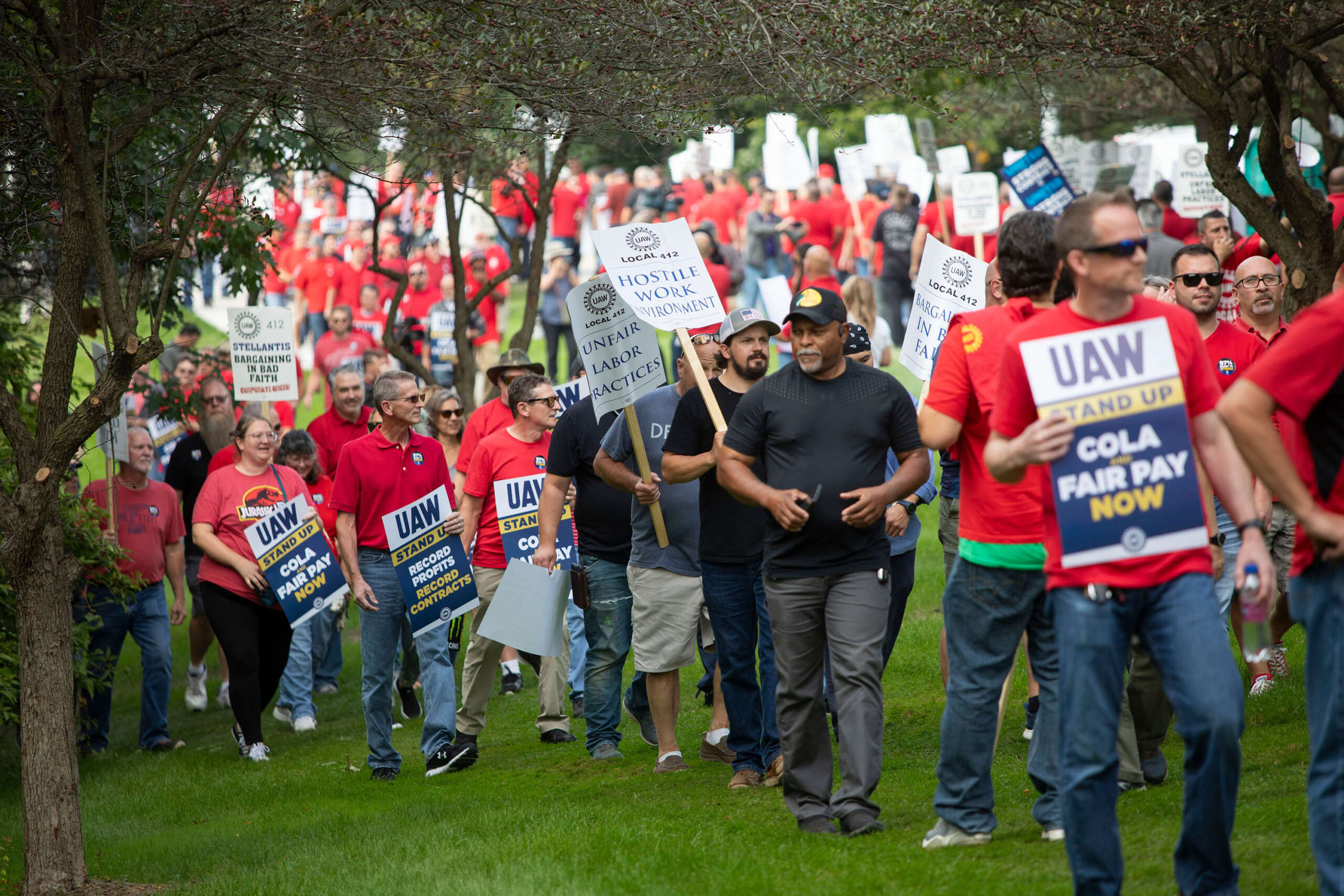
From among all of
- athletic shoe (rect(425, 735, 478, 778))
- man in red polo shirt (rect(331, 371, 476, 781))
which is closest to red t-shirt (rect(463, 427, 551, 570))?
man in red polo shirt (rect(331, 371, 476, 781))

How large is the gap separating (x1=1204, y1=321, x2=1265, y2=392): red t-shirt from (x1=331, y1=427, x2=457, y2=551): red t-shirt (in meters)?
4.65

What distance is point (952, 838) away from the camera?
5816 millimetres

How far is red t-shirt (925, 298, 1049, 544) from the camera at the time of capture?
551cm

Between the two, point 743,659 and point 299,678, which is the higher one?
point 743,659

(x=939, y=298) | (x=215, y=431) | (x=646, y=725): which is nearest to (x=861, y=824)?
(x=646, y=725)

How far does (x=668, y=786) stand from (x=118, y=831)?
11.3 feet

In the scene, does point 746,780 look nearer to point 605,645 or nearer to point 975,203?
point 605,645

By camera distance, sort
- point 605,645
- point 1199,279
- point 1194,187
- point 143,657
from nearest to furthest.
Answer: point 1199,279
point 605,645
point 143,657
point 1194,187

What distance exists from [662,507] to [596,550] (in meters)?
0.99

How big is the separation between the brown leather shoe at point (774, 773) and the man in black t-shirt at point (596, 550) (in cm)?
152

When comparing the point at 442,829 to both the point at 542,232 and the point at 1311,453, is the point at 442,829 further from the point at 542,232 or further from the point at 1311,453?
the point at 542,232

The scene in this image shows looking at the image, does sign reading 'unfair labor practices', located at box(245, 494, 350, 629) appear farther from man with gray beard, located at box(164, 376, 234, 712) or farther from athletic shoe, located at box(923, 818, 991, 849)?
athletic shoe, located at box(923, 818, 991, 849)

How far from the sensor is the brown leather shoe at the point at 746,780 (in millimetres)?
7660

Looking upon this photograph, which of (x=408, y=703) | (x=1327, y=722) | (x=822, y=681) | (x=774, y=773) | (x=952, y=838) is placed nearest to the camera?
(x=1327, y=722)
